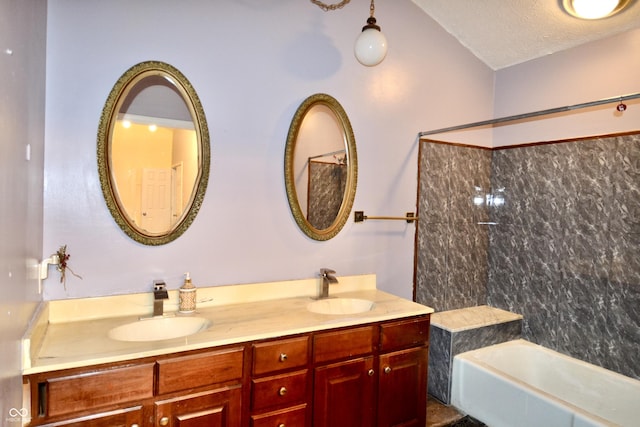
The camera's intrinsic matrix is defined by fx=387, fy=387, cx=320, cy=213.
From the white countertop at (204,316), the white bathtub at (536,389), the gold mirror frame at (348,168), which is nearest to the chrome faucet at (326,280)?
the white countertop at (204,316)

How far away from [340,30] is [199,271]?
1681 millimetres

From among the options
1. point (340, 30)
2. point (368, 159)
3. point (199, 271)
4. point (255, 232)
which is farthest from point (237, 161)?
point (340, 30)

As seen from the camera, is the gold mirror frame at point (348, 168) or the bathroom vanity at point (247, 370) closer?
the bathroom vanity at point (247, 370)

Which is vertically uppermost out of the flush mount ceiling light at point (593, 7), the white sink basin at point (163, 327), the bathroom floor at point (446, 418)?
the flush mount ceiling light at point (593, 7)

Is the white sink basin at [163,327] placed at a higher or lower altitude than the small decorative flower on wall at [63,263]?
lower

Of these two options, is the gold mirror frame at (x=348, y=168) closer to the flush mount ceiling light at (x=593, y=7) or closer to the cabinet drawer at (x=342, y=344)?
the cabinet drawer at (x=342, y=344)

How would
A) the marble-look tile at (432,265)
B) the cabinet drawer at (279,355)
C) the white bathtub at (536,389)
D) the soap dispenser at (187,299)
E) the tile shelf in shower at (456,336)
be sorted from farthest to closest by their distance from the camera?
the marble-look tile at (432,265) < the tile shelf in shower at (456,336) < the white bathtub at (536,389) < the soap dispenser at (187,299) < the cabinet drawer at (279,355)

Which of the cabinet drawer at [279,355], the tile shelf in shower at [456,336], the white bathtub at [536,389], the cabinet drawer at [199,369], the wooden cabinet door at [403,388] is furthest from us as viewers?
the tile shelf in shower at [456,336]

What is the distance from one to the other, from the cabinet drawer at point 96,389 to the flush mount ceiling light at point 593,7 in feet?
9.61

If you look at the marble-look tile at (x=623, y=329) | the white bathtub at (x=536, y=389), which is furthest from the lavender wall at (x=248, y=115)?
the marble-look tile at (x=623, y=329)

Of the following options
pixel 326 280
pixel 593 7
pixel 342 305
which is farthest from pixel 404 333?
pixel 593 7

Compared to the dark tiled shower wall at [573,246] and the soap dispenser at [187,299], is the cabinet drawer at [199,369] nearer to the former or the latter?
the soap dispenser at [187,299]

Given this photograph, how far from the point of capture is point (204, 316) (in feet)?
6.07

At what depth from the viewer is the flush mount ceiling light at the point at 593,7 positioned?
2.20 meters
